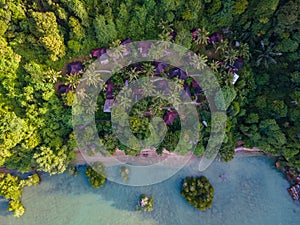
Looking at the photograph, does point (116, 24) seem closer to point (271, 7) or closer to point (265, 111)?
point (271, 7)

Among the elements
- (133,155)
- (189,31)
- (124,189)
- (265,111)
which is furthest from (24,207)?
(265,111)

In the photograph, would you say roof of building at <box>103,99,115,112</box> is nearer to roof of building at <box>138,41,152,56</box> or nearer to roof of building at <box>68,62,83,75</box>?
roof of building at <box>68,62,83,75</box>

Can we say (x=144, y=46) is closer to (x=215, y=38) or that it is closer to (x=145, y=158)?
(x=215, y=38)

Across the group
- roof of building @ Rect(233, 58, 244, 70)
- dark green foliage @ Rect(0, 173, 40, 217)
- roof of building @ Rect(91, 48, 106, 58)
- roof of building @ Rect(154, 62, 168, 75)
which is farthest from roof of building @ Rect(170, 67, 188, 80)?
dark green foliage @ Rect(0, 173, 40, 217)

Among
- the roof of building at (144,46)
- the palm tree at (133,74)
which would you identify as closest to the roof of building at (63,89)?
the palm tree at (133,74)

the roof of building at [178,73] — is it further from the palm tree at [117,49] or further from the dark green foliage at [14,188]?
the dark green foliage at [14,188]

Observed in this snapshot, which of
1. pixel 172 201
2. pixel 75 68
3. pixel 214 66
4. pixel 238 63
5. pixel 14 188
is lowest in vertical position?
pixel 14 188

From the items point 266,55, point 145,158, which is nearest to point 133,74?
point 145,158
